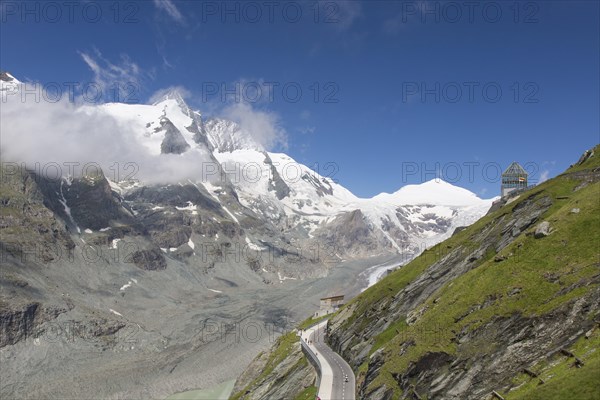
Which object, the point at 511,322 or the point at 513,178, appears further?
the point at 513,178

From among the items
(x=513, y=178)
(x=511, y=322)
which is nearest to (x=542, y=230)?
(x=511, y=322)

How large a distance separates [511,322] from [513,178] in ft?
332

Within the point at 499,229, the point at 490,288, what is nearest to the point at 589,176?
the point at 499,229

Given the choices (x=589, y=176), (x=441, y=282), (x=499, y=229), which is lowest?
(x=441, y=282)

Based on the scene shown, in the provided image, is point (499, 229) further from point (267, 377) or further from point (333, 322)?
point (267, 377)

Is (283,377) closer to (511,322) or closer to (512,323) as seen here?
(511,322)

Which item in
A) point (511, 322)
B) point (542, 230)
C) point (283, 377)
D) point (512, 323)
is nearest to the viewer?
point (512, 323)

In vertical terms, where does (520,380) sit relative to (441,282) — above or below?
below

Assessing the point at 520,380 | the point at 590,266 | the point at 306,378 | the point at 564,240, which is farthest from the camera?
the point at 306,378

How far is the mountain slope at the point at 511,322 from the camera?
40.3 m

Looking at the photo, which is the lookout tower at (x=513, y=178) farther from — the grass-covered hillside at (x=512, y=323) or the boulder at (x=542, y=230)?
the boulder at (x=542, y=230)

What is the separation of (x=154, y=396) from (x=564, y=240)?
583ft

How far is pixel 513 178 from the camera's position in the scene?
137 metres

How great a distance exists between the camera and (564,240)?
56219 millimetres
